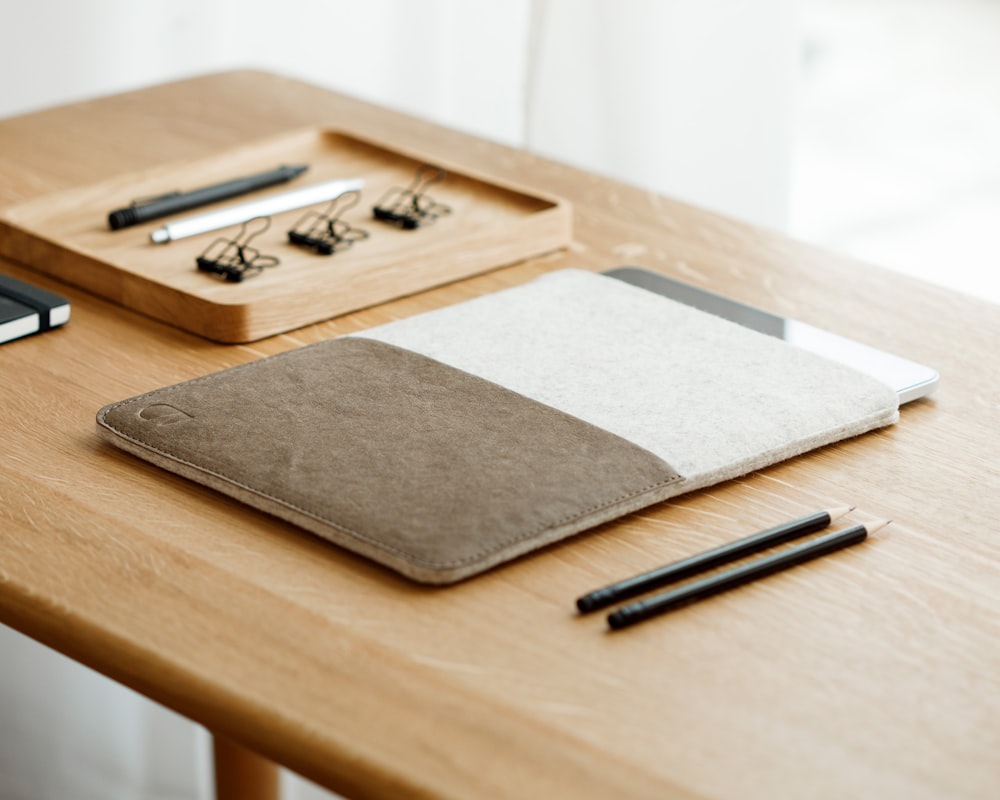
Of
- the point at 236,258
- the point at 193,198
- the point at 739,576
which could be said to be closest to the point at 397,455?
the point at 739,576

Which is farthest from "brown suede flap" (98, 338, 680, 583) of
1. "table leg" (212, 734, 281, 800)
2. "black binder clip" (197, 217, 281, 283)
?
"table leg" (212, 734, 281, 800)

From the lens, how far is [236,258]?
92cm

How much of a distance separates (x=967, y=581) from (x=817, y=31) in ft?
10.6

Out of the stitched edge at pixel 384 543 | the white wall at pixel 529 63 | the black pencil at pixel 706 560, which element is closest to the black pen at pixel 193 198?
the stitched edge at pixel 384 543

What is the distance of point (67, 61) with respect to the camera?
6.06 feet

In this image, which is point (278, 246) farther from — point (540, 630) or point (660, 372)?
point (540, 630)

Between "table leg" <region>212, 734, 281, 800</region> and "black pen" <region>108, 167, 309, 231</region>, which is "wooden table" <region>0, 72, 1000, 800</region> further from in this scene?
"table leg" <region>212, 734, 281, 800</region>

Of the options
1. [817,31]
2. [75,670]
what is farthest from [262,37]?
[817,31]

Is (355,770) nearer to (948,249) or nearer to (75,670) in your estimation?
(75,670)

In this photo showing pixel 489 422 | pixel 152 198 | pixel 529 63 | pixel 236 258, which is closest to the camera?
pixel 489 422

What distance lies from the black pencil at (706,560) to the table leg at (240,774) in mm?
652

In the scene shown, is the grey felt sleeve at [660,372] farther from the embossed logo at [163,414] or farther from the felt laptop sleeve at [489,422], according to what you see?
→ the embossed logo at [163,414]

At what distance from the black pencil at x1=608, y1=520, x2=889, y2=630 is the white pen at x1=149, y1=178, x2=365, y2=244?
50cm

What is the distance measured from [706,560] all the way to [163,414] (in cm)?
29
